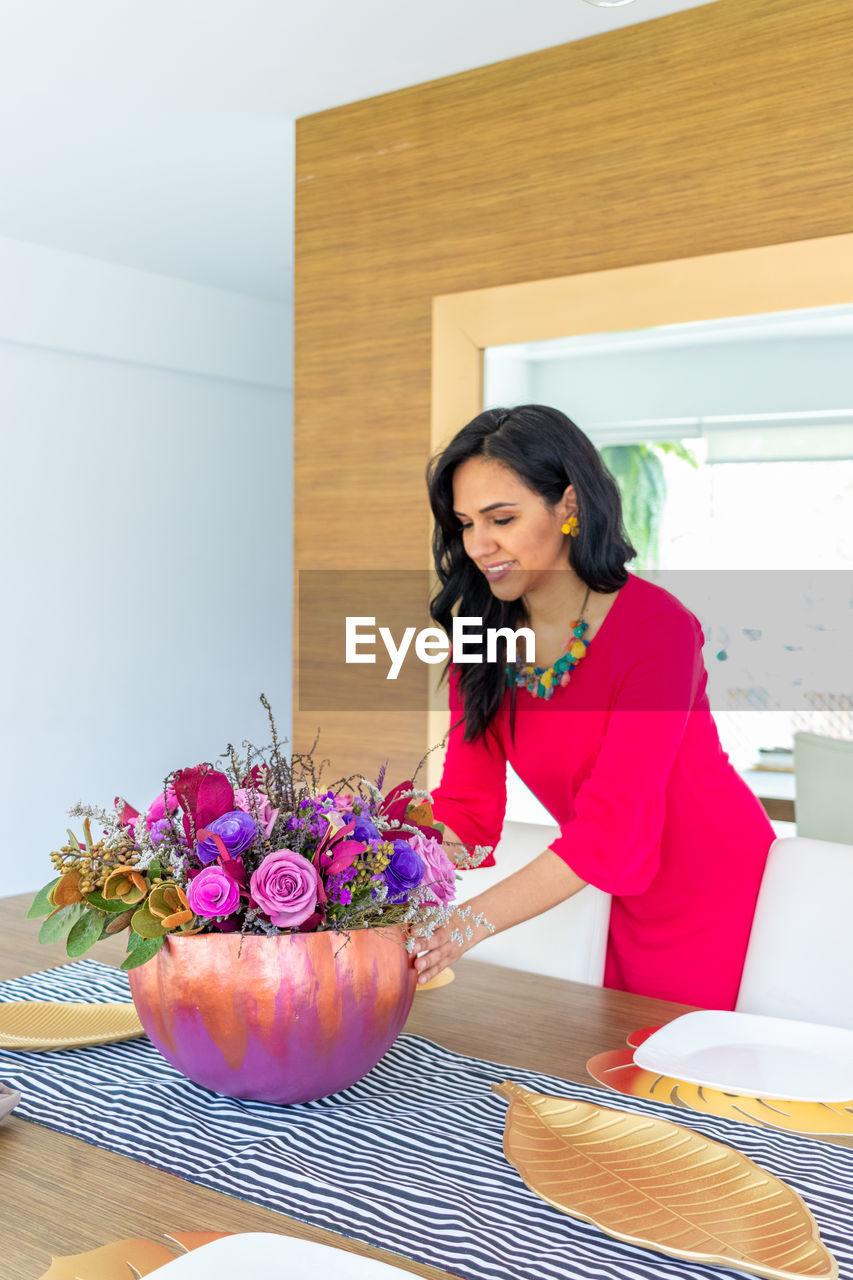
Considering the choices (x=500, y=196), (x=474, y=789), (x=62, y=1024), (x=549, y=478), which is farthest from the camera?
(x=500, y=196)

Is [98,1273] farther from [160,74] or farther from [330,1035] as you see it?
[160,74]

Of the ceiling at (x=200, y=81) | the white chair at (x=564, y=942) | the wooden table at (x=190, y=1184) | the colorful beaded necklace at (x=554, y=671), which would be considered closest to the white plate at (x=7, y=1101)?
the wooden table at (x=190, y=1184)

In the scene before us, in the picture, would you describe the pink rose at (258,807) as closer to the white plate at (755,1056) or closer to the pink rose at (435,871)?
the pink rose at (435,871)

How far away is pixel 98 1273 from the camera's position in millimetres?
833

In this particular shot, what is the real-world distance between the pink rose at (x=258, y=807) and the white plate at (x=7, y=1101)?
34cm

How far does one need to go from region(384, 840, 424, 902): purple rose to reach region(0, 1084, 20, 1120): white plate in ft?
1.31

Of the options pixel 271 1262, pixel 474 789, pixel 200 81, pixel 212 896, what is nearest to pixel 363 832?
pixel 212 896

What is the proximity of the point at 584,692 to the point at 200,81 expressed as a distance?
2.07 metres

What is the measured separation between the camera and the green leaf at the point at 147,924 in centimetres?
110

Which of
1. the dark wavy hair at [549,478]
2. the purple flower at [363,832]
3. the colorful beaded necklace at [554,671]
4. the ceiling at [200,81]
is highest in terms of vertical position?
the ceiling at [200,81]

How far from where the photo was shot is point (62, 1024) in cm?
135

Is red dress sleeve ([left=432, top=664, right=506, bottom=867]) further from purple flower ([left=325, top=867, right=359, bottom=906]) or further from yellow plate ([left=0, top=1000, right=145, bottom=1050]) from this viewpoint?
purple flower ([left=325, top=867, right=359, bottom=906])

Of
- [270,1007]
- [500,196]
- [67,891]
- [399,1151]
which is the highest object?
[500,196]

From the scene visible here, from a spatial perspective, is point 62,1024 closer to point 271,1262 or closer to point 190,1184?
point 190,1184
